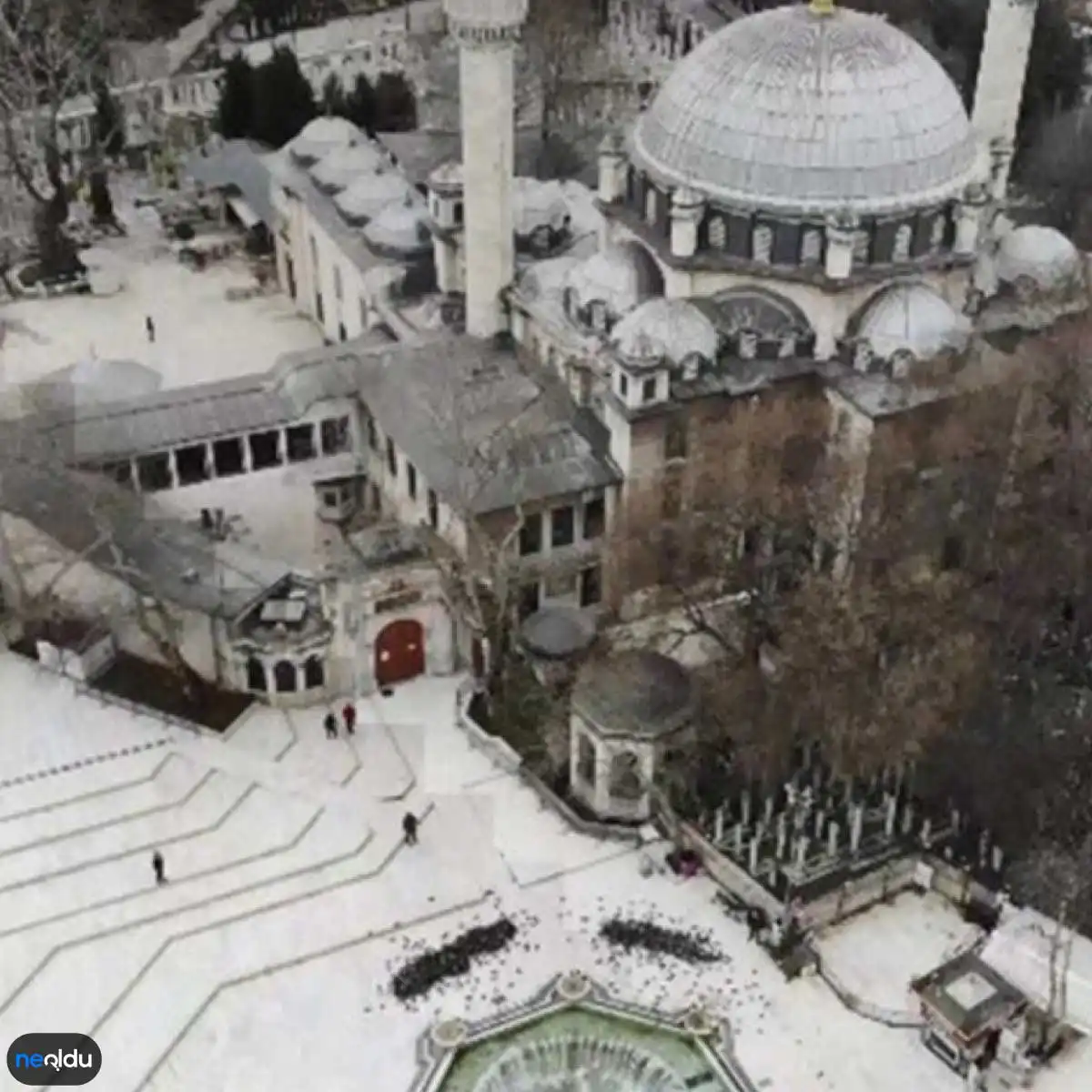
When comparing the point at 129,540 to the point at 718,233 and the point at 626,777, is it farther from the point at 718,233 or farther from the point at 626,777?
the point at 718,233

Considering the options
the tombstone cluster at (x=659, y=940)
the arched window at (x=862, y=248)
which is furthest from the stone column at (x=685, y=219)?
the tombstone cluster at (x=659, y=940)

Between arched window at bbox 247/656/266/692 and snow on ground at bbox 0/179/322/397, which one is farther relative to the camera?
snow on ground at bbox 0/179/322/397

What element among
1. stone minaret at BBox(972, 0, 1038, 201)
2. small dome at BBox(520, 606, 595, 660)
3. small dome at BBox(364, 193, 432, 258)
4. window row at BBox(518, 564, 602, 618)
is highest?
stone minaret at BBox(972, 0, 1038, 201)

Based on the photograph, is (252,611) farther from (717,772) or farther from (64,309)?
(64,309)

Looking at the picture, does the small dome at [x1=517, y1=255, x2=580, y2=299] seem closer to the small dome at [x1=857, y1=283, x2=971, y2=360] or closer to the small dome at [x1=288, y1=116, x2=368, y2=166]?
the small dome at [x1=857, y1=283, x2=971, y2=360]

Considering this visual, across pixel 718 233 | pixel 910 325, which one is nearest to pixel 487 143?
pixel 718 233

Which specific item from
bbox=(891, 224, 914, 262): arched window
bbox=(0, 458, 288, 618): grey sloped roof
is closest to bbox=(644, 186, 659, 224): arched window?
bbox=(891, 224, 914, 262): arched window

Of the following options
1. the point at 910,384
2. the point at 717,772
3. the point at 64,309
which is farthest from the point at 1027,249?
the point at 64,309
